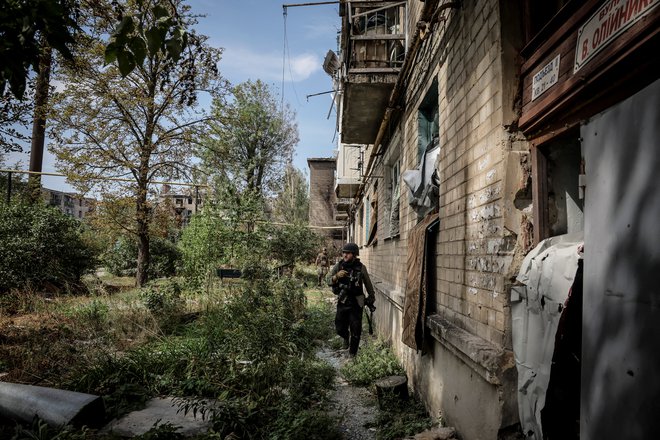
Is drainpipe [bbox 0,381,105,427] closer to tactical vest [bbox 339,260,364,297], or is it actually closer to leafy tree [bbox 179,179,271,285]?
tactical vest [bbox 339,260,364,297]

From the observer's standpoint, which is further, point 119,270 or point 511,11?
point 119,270

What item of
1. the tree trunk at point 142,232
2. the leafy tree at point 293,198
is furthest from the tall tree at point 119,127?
the leafy tree at point 293,198

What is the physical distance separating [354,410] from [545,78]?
3.71 meters

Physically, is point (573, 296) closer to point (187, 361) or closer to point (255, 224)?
point (187, 361)

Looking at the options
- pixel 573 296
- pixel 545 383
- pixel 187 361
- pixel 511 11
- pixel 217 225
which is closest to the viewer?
pixel 573 296

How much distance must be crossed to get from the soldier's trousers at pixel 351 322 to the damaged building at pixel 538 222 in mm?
1469

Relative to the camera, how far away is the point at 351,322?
627 cm

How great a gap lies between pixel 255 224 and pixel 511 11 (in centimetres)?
740

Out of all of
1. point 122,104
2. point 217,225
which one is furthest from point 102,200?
point 217,225

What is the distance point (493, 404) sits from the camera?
2.43 m

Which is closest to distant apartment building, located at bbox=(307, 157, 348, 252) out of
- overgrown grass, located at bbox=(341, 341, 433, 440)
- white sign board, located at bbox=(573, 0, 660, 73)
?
overgrown grass, located at bbox=(341, 341, 433, 440)

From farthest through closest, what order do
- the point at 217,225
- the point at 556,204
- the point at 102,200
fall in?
the point at 102,200, the point at 217,225, the point at 556,204

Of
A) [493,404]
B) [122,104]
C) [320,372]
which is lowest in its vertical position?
[320,372]

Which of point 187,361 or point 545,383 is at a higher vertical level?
point 545,383
